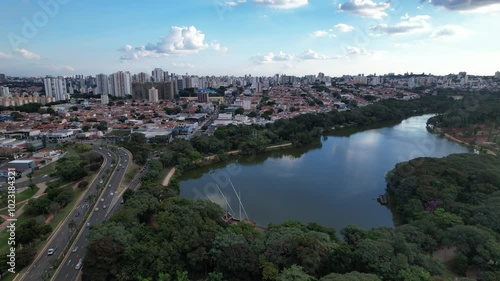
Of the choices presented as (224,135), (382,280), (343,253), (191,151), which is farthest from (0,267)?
(224,135)

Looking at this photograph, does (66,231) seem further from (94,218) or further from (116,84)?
(116,84)

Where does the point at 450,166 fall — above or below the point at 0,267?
above

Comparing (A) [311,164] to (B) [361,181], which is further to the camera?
(A) [311,164]

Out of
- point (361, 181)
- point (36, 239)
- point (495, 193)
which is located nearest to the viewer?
point (36, 239)

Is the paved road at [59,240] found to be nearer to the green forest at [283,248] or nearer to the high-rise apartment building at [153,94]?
the green forest at [283,248]

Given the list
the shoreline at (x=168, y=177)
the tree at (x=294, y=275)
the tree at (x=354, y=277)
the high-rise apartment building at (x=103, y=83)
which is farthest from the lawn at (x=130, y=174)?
the high-rise apartment building at (x=103, y=83)

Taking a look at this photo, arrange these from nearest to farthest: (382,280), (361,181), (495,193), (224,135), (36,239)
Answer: (382,280), (36,239), (495,193), (361,181), (224,135)

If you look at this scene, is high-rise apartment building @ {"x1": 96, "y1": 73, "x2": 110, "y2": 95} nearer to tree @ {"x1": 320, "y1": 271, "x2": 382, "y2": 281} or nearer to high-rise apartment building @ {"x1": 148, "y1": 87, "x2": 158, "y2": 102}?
high-rise apartment building @ {"x1": 148, "y1": 87, "x2": 158, "y2": 102}

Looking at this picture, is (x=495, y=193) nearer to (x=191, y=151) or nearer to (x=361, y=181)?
(x=361, y=181)
